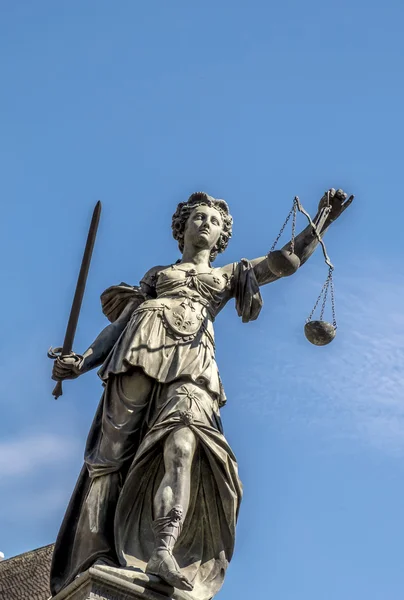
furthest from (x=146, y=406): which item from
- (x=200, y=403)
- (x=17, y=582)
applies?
(x=17, y=582)

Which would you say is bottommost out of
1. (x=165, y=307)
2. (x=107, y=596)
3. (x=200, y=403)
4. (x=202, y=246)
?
(x=107, y=596)

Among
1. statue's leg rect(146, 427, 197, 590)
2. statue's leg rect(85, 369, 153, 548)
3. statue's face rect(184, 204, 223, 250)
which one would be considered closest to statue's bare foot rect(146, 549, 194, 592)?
statue's leg rect(146, 427, 197, 590)

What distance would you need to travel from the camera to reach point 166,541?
31.2 ft

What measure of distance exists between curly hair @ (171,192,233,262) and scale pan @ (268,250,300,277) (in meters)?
0.97

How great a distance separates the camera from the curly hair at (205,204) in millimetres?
11750

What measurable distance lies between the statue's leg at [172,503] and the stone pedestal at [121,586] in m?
0.08

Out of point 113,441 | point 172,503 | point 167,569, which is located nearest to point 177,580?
point 167,569

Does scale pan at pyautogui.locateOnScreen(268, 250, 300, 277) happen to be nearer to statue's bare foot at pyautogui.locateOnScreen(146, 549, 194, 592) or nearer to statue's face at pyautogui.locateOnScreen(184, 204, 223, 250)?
statue's face at pyautogui.locateOnScreen(184, 204, 223, 250)

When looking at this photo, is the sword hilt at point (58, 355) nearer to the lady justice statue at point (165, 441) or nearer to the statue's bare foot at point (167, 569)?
the lady justice statue at point (165, 441)

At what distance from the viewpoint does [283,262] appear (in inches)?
424

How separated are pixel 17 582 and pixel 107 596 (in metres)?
9.10

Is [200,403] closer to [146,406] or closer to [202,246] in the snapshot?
[146,406]

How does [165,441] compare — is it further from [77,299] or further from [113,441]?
[77,299]

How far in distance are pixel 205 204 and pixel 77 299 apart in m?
1.53
